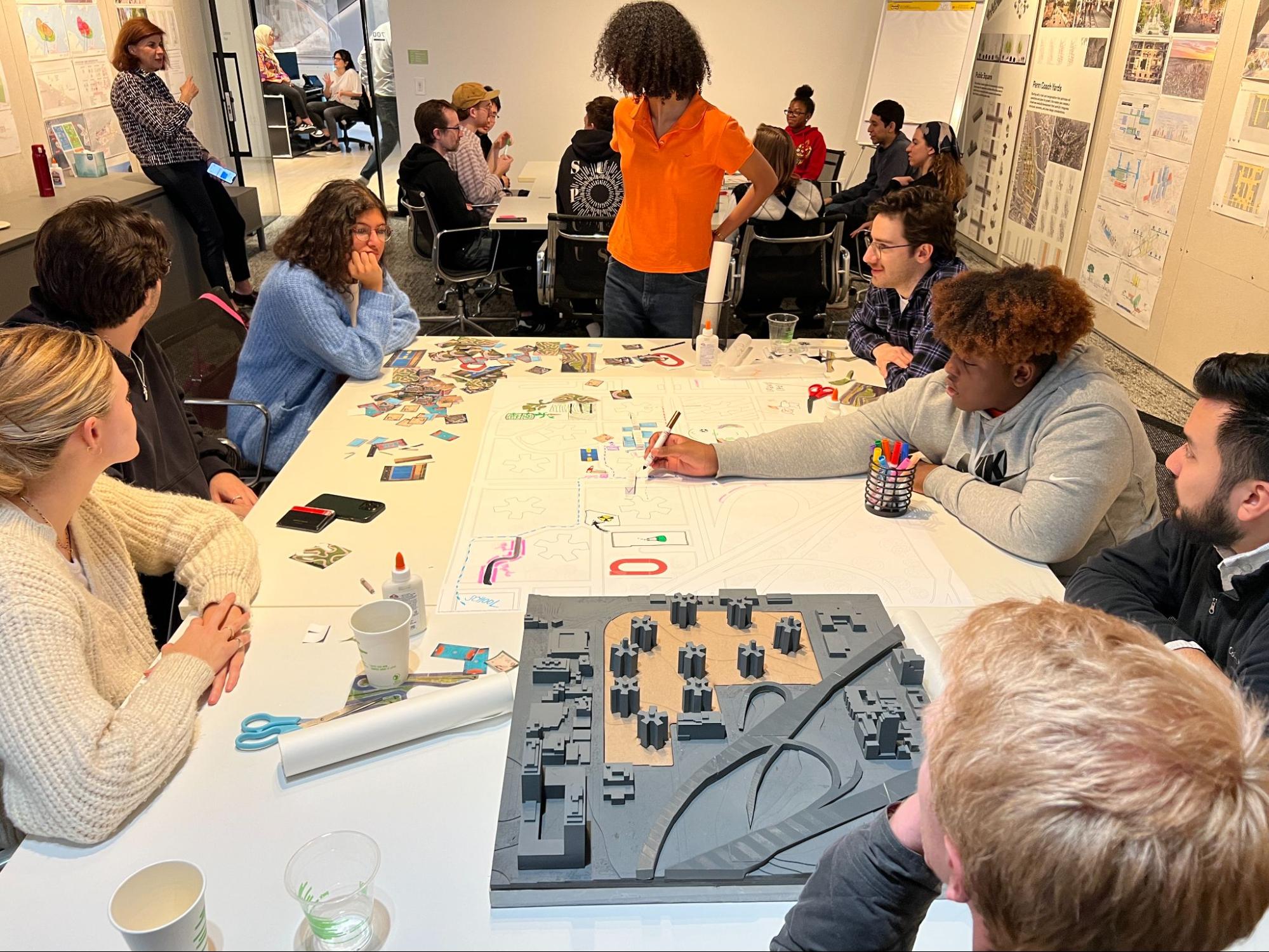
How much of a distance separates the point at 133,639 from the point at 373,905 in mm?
704

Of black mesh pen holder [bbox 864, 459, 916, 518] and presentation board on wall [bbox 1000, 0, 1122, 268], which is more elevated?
presentation board on wall [bbox 1000, 0, 1122, 268]

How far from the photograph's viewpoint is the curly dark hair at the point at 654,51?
279 cm

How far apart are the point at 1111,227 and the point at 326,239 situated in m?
4.73

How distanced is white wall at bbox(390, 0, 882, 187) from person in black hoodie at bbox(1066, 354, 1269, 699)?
7207mm

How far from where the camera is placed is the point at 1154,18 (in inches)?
193

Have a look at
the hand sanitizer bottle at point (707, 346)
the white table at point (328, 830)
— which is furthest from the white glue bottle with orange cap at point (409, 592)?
the hand sanitizer bottle at point (707, 346)

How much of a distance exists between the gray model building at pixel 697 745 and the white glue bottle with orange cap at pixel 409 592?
0.18 meters

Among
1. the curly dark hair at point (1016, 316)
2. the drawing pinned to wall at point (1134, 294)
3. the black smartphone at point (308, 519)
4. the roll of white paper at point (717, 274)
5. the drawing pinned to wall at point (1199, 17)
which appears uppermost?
the drawing pinned to wall at point (1199, 17)

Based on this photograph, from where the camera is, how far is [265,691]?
138cm

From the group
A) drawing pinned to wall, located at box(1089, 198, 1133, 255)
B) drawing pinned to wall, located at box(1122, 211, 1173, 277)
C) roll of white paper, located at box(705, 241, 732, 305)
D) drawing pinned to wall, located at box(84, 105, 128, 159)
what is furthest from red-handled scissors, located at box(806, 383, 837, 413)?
drawing pinned to wall, located at box(84, 105, 128, 159)

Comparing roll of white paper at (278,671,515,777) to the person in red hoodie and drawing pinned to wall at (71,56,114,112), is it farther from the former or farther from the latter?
the person in red hoodie

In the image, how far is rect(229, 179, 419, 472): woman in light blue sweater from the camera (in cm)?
252

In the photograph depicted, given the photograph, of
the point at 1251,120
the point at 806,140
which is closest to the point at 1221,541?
the point at 1251,120

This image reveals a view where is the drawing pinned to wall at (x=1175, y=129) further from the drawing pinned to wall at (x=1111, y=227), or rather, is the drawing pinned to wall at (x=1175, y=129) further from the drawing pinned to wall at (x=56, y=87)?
the drawing pinned to wall at (x=56, y=87)
